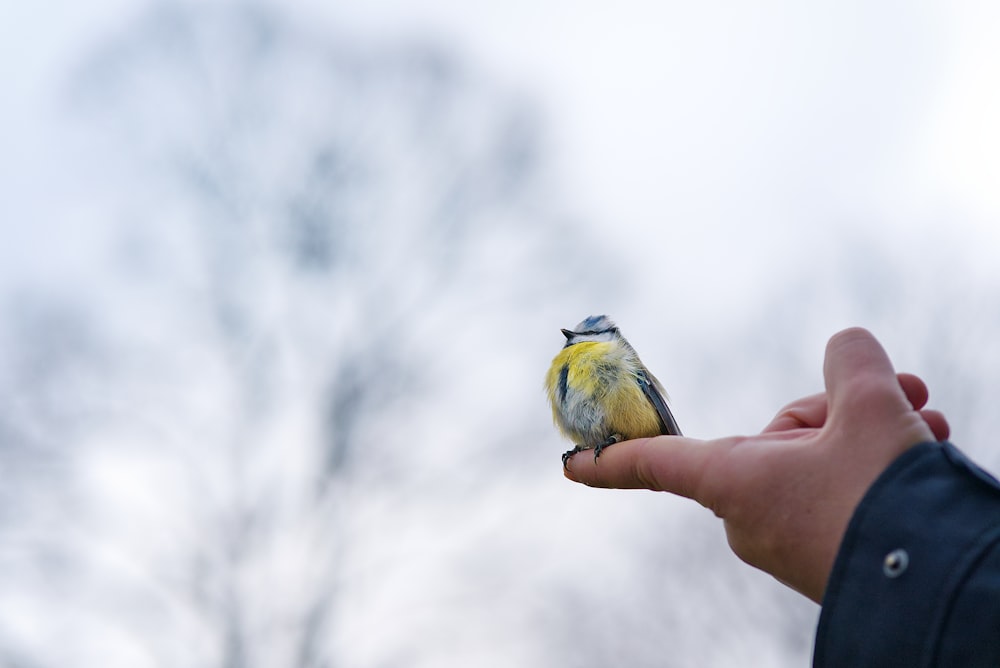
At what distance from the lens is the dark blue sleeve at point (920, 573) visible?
1040 mm

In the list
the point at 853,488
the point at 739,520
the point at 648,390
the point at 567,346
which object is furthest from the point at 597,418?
the point at 853,488

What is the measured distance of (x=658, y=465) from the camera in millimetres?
2086

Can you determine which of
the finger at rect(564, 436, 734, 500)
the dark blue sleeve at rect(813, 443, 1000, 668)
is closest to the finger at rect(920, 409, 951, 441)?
the finger at rect(564, 436, 734, 500)

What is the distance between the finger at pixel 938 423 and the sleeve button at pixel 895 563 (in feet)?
2.31

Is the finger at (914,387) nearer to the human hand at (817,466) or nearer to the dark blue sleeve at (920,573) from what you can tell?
the human hand at (817,466)

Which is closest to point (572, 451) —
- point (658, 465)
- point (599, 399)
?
point (599, 399)

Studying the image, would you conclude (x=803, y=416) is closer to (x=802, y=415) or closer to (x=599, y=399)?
(x=802, y=415)

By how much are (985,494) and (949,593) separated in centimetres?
19

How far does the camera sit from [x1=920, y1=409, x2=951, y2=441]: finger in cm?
173

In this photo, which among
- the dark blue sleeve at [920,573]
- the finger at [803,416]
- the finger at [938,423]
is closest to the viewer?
the dark blue sleeve at [920,573]

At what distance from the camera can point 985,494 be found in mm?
1166

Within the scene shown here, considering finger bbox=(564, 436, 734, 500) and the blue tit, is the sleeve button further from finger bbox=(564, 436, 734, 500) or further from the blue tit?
the blue tit

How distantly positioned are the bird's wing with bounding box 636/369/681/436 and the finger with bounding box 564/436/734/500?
1.21 m

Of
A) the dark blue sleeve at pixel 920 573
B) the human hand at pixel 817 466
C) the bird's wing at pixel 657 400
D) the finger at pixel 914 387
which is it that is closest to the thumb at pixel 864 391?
the human hand at pixel 817 466
